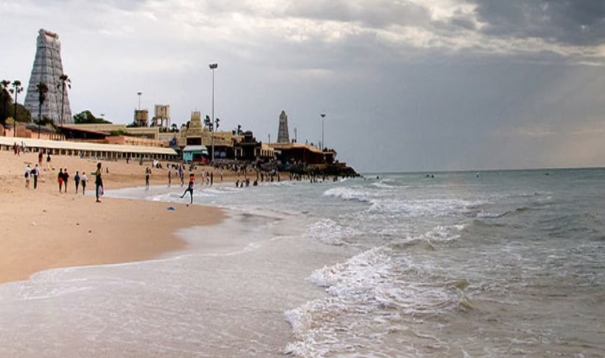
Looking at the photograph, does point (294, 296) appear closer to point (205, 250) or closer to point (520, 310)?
point (520, 310)

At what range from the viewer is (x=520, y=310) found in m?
6.94

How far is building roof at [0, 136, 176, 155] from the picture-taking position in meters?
47.5

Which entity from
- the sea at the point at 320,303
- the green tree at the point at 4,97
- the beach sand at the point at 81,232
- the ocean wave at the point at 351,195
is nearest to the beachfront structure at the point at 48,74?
the green tree at the point at 4,97

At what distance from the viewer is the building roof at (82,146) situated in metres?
47.5

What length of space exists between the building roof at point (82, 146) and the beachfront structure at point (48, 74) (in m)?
44.7

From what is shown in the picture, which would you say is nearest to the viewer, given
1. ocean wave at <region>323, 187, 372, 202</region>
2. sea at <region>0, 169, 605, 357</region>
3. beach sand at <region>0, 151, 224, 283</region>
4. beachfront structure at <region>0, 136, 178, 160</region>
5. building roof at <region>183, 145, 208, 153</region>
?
sea at <region>0, 169, 605, 357</region>

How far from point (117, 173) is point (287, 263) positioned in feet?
134

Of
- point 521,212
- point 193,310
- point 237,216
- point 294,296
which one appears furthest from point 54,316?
point 521,212

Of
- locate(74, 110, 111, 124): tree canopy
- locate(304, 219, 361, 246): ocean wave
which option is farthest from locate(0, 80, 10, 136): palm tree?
locate(304, 219, 361, 246): ocean wave

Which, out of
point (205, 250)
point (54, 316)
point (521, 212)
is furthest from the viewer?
point (521, 212)

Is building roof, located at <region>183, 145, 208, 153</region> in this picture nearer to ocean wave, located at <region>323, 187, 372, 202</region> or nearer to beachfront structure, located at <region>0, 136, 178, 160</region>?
beachfront structure, located at <region>0, 136, 178, 160</region>

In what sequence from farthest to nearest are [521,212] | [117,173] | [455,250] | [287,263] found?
1. [117,173]
2. [521,212]
3. [455,250]
4. [287,263]

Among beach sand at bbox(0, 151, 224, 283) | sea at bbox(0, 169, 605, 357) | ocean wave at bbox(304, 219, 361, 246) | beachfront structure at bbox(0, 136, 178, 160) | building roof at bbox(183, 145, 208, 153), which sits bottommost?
ocean wave at bbox(304, 219, 361, 246)

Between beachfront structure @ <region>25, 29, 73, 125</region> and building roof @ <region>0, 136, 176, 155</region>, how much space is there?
44677mm
